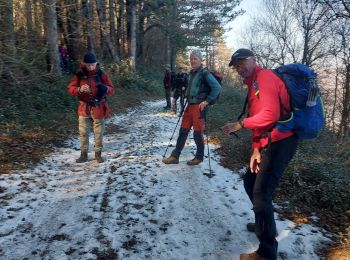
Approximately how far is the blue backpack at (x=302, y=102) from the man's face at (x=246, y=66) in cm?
34

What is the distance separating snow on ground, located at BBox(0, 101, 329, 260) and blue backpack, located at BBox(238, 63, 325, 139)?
60.5 inches

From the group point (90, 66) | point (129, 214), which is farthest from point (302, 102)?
point (90, 66)

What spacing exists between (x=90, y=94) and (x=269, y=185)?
4273 millimetres

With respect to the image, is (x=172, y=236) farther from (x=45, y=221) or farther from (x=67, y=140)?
(x=67, y=140)

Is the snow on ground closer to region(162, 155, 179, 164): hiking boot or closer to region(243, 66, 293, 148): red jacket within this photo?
region(162, 155, 179, 164): hiking boot

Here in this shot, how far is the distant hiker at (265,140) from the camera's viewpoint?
9.95 feet

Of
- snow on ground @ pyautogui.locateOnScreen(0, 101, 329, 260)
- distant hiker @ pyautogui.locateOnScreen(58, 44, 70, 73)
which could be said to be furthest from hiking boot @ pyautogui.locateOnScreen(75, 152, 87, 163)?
distant hiker @ pyautogui.locateOnScreen(58, 44, 70, 73)

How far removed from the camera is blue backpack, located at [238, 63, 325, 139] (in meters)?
3.01

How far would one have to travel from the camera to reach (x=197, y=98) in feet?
21.6

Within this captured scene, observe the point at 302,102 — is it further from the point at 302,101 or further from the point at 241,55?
the point at 241,55

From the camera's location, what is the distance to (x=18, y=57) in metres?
8.14

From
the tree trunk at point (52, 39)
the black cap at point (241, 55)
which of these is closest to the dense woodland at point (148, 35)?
the tree trunk at point (52, 39)

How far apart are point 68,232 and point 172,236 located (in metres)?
1.27

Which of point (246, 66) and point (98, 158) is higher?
point (246, 66)
